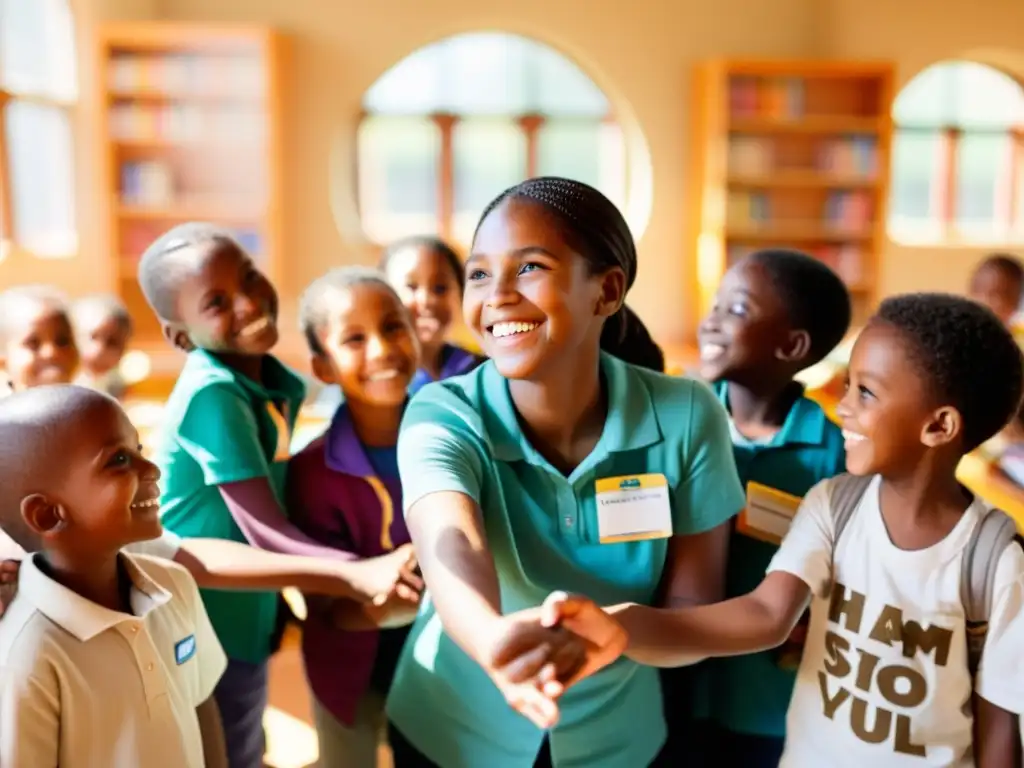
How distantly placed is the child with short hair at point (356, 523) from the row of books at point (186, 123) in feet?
16.7

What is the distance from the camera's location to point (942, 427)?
1.11 m

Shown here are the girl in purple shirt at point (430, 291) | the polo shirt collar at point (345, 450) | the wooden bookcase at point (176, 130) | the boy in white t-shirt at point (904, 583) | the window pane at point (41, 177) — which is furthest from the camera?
the wooden bookcase at point (176, 130)

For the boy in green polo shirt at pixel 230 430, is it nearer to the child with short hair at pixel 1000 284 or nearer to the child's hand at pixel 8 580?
the child's hand at pixel 8 580

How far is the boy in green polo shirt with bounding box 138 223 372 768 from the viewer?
4.39 feet

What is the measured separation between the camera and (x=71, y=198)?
5992 mm

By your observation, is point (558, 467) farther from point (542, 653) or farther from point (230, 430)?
point (230, 430)

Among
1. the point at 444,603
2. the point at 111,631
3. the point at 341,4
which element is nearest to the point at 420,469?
the point at 444,603

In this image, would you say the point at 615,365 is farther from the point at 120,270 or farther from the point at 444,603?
the point at 120,270

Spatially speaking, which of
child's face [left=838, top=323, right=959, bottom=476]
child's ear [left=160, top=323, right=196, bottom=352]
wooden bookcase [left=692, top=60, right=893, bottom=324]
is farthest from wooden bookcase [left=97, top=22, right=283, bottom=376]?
child's face [left=838, top=323, right=959, bottom=476]

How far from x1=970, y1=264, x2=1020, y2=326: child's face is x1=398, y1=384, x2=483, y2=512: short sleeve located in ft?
12.8

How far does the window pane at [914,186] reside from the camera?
7652 millimetres

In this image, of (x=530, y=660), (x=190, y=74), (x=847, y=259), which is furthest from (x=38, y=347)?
(x=847, y=259)

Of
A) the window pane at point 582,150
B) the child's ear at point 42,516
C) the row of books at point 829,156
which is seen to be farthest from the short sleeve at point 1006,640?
the window pane at point 582,150

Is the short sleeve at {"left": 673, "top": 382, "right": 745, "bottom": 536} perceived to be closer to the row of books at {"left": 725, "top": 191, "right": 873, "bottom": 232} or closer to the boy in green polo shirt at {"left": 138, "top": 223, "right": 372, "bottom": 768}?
the boy in green polo shirt at {"left": 138, "top": 223, "right": 372, "bottom": 768}
